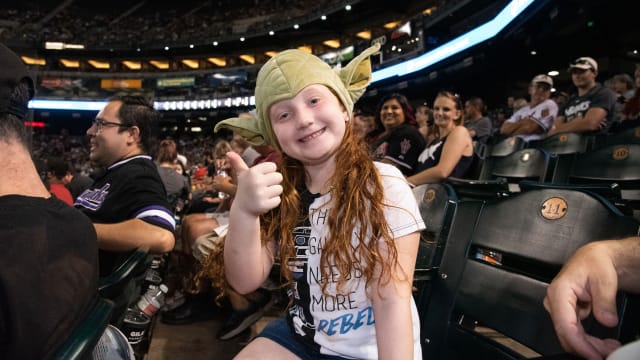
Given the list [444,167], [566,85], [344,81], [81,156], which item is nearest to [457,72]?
[566,85]

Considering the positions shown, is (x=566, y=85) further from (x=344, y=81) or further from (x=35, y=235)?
(x=35, y=235)

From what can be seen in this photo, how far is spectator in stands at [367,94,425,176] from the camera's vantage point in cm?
331

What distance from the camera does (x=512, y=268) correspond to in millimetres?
1148

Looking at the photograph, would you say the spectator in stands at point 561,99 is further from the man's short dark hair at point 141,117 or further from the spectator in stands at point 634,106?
the man's short dark hair at point 141,117

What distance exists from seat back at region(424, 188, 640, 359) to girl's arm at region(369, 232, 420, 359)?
0.29 meters

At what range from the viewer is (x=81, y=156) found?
29141 millimetres

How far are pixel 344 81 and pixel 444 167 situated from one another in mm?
1909

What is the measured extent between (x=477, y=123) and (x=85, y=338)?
5306mm

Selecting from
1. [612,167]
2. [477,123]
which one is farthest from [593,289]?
[477,123]

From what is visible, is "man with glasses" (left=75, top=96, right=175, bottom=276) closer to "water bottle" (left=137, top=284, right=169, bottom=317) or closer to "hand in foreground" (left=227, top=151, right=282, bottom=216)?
"water bottle" (left=137, top=284, right=169, bottom=317)

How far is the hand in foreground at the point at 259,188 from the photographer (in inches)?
37.2

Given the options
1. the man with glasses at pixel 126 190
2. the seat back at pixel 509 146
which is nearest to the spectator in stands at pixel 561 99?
Result: the seat back at pixel 509 146

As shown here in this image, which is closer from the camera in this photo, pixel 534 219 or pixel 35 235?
pixel 35 235

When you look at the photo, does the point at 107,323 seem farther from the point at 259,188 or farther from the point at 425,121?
the point at 425,121
